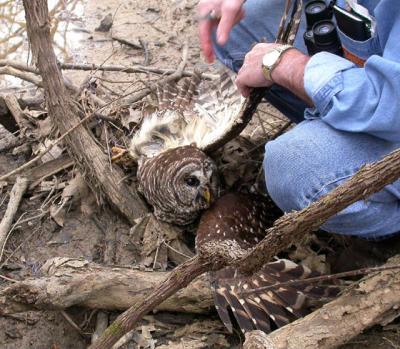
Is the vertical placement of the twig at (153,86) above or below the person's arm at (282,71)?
below

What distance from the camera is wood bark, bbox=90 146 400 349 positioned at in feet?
5.81

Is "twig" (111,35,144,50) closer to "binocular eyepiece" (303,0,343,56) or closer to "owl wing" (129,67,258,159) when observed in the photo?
"owl wing" (129,67,258,159)

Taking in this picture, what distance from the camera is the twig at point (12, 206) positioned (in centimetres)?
325

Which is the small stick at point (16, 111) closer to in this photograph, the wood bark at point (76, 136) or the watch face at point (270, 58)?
the wood bark at point (76, 136)

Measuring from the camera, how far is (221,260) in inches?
79.3

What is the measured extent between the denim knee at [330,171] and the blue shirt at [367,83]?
8 centimetres

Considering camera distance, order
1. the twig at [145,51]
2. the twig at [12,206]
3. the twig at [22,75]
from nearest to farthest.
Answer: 1. the twig at [12,206]
2. the twig at [22,75]
3. the twig at [145,51]

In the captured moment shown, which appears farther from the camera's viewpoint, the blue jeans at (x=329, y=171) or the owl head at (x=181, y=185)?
the owl head at (x=181, y=185)

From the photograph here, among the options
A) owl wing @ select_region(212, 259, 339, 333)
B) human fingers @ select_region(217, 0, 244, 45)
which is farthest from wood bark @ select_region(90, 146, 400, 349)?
human fingers @ select_region(217, 0, 244, 45)

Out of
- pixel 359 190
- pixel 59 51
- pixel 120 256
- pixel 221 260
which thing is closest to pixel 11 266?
pixel 120 256

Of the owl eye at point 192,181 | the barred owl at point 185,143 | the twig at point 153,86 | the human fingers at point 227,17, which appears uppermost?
the human fingers at point 227,17

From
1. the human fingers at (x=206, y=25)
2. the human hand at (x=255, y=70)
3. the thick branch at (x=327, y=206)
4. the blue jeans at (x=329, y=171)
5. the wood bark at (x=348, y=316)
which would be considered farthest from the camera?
the human fingers at (x=206, y=25)

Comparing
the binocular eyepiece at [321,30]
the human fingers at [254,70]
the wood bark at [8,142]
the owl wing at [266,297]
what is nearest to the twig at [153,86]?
the wood bark at [8,142]

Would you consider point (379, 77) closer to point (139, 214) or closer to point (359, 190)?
point (359, 190)
